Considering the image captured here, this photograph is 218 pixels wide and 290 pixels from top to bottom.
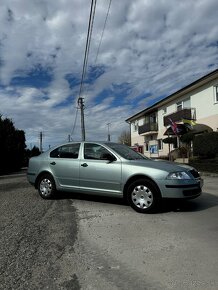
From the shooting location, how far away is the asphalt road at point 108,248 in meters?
3.85

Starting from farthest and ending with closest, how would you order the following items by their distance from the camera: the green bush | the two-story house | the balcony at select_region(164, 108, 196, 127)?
the balcony at select_region(164, 108, 196, 127) → the two-story house → the green bush

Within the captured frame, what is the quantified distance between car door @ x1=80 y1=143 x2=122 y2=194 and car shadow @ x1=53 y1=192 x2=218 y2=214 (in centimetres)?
64

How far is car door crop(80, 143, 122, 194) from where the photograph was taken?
7.95 meters

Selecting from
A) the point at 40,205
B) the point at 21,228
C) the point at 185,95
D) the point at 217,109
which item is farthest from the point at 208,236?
the point at 185,95

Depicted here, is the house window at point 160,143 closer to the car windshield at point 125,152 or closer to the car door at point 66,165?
the car door at point 66,165

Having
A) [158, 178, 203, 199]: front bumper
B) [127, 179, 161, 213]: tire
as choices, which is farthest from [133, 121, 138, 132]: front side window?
[158, 178, 203, 199]: front bumper

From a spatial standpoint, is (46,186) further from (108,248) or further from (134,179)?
(108,248)

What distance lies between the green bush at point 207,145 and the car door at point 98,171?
540 inches

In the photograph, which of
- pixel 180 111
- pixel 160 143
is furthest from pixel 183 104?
pixel 160 143

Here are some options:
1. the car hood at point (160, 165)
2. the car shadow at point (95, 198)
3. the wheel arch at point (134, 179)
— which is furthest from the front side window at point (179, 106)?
the wheel arch at point (134, 179)

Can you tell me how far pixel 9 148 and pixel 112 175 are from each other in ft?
87.6

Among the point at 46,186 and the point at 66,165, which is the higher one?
the point at 66,165

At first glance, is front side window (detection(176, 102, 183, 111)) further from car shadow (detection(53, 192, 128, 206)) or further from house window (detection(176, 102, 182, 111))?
car shadow (detection(53, 192, 128, 206))

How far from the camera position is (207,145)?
70.2 ft
